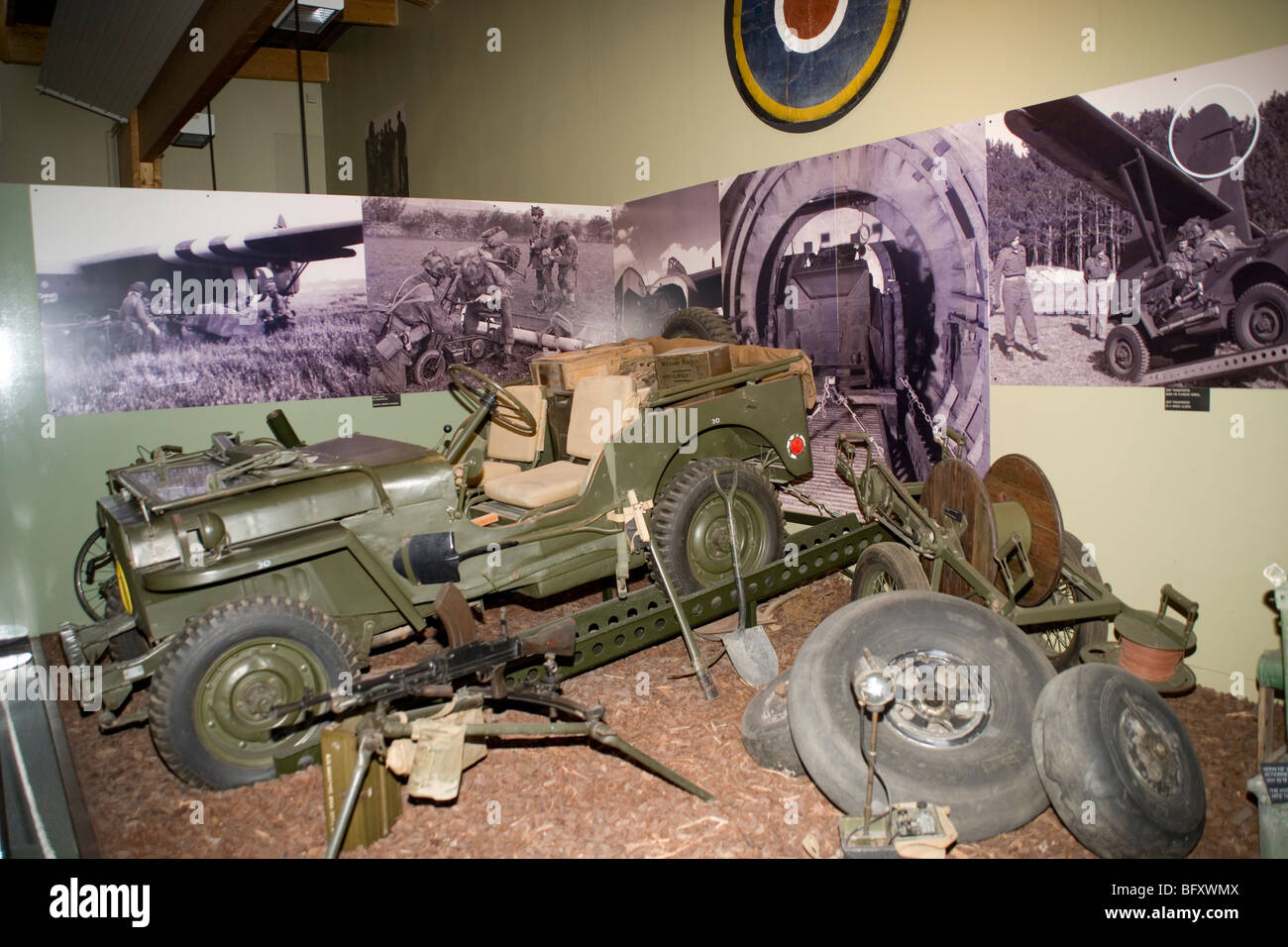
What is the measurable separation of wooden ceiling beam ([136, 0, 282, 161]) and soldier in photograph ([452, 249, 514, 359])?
7.66 feet

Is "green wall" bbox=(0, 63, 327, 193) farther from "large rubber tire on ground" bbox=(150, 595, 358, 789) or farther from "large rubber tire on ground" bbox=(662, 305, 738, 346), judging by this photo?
"large rubber tire on ground" bbox=(150, 595, 358, 789)

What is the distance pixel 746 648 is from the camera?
492 centimetres

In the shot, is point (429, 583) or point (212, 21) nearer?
point (429, 583)

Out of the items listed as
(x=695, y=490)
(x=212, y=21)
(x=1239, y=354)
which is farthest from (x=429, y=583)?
(x=212, y=21)

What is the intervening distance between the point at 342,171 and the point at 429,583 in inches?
487

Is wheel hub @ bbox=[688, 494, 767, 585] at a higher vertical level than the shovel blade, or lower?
higher

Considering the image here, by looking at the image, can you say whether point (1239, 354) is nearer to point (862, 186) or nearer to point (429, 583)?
point (862, 186)

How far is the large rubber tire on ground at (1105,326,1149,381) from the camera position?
4.64 m

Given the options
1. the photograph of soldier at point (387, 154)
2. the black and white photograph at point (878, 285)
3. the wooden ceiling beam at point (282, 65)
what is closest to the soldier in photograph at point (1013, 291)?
the black and white photograph at point (878, 285)

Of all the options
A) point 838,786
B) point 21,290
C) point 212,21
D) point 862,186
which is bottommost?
point 838,786

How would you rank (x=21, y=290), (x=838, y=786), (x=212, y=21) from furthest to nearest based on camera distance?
(x=212, y=21), (x=21, y=290), (x=838, y=786)

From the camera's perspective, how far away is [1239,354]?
4.29 meters

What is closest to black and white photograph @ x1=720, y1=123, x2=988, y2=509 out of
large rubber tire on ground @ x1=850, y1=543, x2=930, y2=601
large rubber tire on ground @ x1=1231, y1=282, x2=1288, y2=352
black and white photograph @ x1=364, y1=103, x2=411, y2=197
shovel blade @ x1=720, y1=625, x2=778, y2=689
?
large rubber tire on ground @ x1=850, y1=543, x2=930, y2=601

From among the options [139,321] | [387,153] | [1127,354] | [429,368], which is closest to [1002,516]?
[1127,354]
